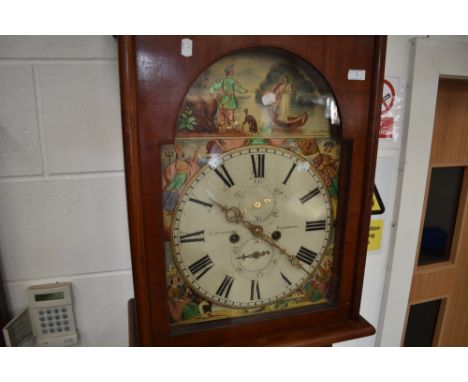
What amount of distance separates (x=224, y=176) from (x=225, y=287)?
0.72 ft

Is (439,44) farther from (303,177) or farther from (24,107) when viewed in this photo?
(24,107)

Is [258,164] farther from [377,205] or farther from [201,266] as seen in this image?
[377,205]

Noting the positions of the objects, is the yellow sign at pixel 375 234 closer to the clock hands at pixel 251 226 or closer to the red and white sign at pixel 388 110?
the red and white sign at pixel 388 110

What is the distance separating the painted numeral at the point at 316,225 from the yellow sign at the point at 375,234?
0.41 m

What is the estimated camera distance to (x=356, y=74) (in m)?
0.55

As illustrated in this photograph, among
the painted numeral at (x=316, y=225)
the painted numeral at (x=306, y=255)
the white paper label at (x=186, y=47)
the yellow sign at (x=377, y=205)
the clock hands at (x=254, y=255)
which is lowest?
the painted numeral at (x=306, y=255)

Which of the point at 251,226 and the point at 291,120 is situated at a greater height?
the point at 291,120

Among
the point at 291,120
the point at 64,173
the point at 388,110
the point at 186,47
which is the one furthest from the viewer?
the point at 388,110

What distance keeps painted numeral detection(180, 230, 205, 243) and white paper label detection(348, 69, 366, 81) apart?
15.2 inches

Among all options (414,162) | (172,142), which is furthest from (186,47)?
(414,162)

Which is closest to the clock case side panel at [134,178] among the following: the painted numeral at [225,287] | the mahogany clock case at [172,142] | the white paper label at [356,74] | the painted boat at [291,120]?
the mahogany clock case at [172,142]

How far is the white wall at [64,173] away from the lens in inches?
25.2

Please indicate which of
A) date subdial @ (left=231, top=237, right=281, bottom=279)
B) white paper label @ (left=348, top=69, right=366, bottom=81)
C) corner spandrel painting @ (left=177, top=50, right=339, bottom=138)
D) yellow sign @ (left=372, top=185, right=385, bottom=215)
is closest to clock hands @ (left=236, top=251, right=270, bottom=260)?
date subdial @ (left=231, top=237, right=281, bottom=279)

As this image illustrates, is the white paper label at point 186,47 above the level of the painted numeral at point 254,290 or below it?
above
